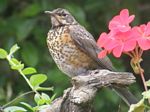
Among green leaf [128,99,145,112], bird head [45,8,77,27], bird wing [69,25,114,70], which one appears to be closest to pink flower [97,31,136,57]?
green leaf [128,99,145,112]

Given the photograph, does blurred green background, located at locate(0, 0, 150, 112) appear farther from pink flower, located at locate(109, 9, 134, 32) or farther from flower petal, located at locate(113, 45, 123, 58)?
flower petal, located at locate(113, 45, 123, 58)

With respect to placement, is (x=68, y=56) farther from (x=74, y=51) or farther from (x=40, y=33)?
(x=40, y=33)

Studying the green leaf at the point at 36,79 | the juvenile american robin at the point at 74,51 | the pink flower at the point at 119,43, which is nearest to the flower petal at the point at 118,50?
the pink flower at the point at 119,43

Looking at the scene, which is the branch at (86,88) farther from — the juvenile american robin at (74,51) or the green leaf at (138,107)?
the juvenile american robin at (74,51)

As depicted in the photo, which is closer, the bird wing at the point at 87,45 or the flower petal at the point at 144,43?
the flower petal at the point at 144,43

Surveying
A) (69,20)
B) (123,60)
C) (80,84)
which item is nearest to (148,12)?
(123,60)

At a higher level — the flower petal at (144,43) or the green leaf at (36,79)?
the green leaf at (36,79)

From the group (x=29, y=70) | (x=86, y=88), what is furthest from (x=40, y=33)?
(x=86, y=88)
